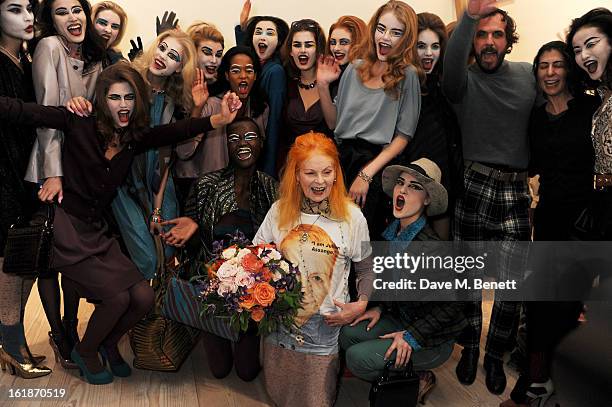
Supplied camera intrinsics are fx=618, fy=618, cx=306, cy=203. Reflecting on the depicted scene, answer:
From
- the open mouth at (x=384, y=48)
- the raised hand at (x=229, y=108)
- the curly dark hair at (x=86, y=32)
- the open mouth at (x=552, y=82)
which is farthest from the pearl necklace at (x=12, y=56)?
the open mouth at (x=552, y=82)

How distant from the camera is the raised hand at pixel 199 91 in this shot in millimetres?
3963

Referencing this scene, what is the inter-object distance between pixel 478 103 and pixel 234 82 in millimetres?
1565

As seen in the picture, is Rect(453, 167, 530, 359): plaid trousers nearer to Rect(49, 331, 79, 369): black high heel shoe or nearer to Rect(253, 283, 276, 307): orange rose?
Rect(253, 283, 276, 307): orange rose

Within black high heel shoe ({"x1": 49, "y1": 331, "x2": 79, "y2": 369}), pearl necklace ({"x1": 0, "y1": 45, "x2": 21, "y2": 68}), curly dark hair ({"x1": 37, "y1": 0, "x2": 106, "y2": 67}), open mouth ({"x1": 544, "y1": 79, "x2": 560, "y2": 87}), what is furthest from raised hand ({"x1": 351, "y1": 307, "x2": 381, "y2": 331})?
pearl necklace ({"x1": 0, "y1": 45, "x2": 21, "y2": 68})

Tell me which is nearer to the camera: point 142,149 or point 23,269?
point 23,269

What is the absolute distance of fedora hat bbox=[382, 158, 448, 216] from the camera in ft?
11.1

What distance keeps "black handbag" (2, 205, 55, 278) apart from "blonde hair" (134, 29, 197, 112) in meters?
1.12

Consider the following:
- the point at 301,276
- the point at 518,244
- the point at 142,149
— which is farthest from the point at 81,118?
the point at 518,244

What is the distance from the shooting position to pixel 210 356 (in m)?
3.82

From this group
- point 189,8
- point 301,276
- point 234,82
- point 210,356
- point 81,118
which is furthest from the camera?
point 189,8

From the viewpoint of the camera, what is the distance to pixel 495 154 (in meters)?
3.66

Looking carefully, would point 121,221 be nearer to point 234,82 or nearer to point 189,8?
point 234,82

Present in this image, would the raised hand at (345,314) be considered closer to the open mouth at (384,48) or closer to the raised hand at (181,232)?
the raised hand at (181,232)

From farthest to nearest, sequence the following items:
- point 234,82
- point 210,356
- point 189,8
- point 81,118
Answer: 1. point 189,8
2. point 234,82
3. point 210,356
4. point 81,118
